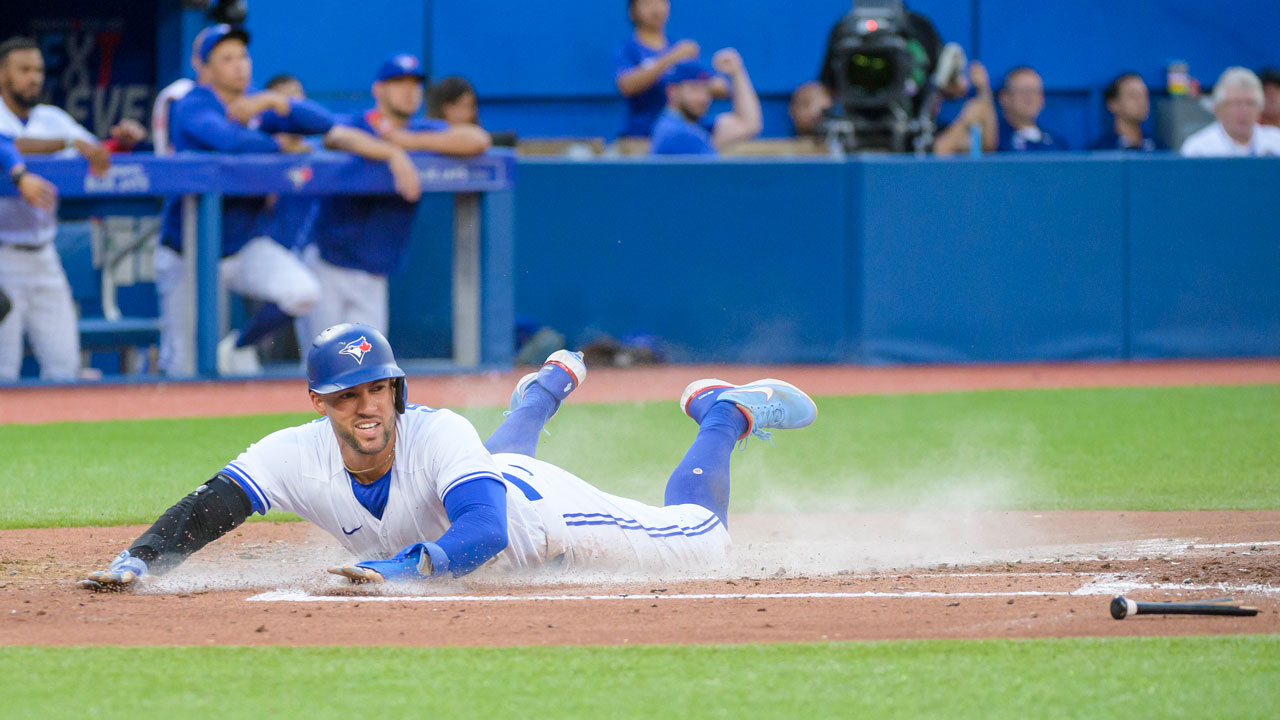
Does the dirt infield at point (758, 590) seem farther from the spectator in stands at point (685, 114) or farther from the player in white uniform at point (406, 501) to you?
the spectator in stands at point (685, 114)

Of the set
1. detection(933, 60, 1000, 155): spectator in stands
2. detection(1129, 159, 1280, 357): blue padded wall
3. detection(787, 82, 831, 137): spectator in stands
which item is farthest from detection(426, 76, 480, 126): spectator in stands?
detection(1129, 159, 1280, 357): blue padded wall

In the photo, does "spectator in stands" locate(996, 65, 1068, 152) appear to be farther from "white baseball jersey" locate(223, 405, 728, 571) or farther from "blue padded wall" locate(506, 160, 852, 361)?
"white baseball jersey" locate(223, 405, 728, 571)

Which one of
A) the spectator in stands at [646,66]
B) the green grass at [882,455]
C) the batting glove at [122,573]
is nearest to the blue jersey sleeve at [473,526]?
the batting glove at [122,573]

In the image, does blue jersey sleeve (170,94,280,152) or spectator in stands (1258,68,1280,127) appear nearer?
blue jersey sleeve (170,94,280,152)

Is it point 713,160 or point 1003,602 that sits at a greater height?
point 713,160

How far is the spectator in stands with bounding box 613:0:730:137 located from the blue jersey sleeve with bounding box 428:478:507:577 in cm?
820

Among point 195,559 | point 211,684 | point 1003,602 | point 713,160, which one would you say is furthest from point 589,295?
point 211,684

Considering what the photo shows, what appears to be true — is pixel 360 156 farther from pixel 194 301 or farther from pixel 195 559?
pixel 195 559

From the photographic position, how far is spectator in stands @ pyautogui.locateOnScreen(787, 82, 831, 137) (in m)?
14.0

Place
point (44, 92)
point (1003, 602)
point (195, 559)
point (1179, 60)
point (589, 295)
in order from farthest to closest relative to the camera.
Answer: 1. point (1179, 60)
2. point (44, 92)
3. point (589, 295)
4. point (195, 559)
5. point (1003, 602)

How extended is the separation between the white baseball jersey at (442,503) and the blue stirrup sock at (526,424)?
327mm

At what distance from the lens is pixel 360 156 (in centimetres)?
1096

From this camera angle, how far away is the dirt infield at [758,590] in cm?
442

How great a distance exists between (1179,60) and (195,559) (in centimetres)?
1259
